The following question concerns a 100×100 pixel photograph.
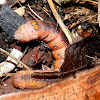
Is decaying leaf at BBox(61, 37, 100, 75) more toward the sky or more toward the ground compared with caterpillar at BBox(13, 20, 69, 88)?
more toward the ground

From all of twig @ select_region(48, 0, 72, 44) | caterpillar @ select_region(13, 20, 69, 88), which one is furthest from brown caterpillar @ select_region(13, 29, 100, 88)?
twig @ select_region(48, 0, 72, 44)

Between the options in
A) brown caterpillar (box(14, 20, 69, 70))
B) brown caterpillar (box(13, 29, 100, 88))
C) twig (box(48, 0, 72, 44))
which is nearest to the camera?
brown caterpillar (box(13, 29, 100, 88))

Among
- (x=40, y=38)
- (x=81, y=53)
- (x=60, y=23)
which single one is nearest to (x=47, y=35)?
(x=40, y=38)

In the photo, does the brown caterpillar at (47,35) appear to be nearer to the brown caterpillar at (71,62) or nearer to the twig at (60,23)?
the twig at (60,23)

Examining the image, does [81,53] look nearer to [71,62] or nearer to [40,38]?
[71,62]

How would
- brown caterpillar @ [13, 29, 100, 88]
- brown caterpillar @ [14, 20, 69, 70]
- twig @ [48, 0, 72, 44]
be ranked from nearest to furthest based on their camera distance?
1. brown caterpillar @ [13, 29, 100, 88]
2. brown caterpillar @ [14, 20, 69, 70]
3. twig @ [48, 0, 72, 44]

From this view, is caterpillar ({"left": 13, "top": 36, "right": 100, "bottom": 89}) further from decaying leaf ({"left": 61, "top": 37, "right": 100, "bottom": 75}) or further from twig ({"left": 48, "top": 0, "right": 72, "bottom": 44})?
twig ({"left": 48, "top": 0, "right": 72, "bottom": 44})

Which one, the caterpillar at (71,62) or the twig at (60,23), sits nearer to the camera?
the caterpillar at (71,62)

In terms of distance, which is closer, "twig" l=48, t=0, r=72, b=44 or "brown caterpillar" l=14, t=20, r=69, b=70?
"brown caterpillar" l=14, t=20, r=69, b=70

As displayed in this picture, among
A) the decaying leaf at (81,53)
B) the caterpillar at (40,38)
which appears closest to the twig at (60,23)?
the caterpillar at (40,38)
